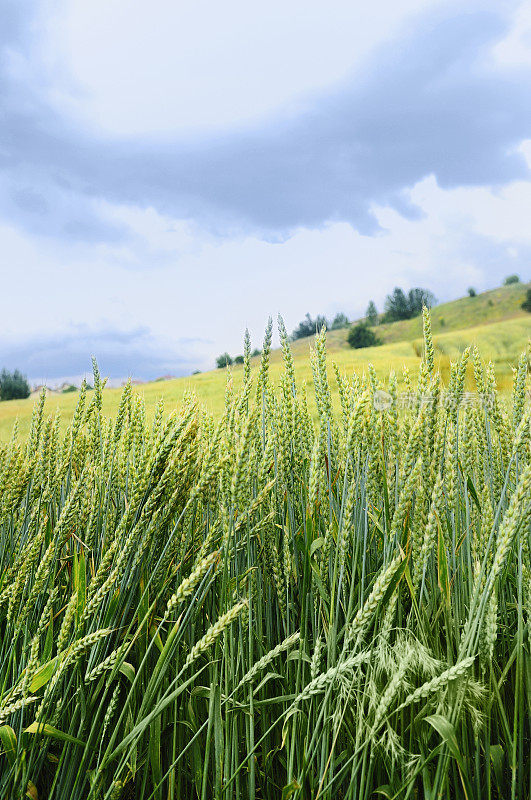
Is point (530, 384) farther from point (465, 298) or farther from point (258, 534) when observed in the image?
point (465, 298)

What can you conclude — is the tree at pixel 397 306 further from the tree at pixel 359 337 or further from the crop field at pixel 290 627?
the crop field at pixel 290 627

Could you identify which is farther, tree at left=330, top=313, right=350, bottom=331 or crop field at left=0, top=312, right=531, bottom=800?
tree at left=330, top=313, right=350, bottom=331

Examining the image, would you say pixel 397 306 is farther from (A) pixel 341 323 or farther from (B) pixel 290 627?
(B) pixel 290 627

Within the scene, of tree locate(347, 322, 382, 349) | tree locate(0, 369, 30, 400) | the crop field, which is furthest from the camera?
tree locate(347, 322, 382, 349)

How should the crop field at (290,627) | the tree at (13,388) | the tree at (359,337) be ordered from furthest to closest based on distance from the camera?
1. the tree at (359,337)
2. the tree at (13,388)
3. the crop field at (290,627)

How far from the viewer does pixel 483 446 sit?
6.70 ft

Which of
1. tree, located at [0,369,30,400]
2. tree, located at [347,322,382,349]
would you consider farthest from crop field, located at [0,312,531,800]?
tree, located at [347,322,382,349]

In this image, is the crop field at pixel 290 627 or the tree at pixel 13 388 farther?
the tree at pixel 13 388

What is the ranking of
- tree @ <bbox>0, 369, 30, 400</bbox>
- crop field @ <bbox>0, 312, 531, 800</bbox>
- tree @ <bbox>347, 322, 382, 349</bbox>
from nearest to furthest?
crop field @ <bbox>0, 312, 531, 800</bbox>, tree @ <bbox>0, 369, 30, 400</bbox>, tree @ <bbox>347, 322, 382, 349</bbox>

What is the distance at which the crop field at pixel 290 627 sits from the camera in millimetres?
1188

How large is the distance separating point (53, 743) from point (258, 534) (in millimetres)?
983

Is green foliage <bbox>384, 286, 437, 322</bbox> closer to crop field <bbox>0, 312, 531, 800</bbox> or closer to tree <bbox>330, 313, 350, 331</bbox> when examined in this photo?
tree <bbox>330, 313, 350, 331</bbox>

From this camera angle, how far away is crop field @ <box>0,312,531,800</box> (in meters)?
1.19

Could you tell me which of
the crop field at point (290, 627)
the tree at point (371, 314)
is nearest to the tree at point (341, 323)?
the tree at point (371, 314)
